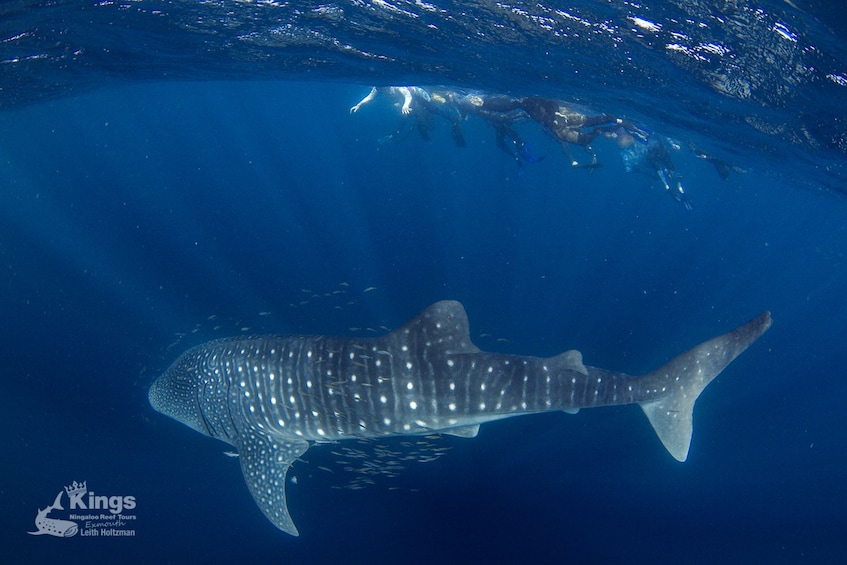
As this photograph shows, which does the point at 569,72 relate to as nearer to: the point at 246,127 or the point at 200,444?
the point at 200,444

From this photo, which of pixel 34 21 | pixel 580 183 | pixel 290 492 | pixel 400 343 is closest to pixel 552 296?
pixel 290 492

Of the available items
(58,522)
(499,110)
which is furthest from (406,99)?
(58,522)

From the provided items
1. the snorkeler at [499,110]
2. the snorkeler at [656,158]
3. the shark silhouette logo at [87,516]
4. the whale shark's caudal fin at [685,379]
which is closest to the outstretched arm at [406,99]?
the snorkeler at [499,110]

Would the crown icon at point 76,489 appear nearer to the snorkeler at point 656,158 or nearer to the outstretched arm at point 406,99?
the outstretched arm at point 406,99

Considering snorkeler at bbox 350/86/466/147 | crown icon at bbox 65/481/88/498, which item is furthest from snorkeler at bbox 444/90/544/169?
crown icon at bbox 65/481/88/498

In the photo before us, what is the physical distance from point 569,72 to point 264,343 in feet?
32.6

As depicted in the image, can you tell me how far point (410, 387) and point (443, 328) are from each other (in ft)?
2.83

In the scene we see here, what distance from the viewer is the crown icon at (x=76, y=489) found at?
11523 millimetres

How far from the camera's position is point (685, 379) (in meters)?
6.72

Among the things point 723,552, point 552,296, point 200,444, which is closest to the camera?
point 200,444

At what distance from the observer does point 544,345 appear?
1505cm

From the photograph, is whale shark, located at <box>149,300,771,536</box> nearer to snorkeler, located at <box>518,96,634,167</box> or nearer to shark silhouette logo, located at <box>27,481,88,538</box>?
shark silhouette logo, located at <box>27,481,88,538</box>

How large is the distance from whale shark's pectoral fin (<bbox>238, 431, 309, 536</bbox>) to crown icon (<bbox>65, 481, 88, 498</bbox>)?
22.6 ft

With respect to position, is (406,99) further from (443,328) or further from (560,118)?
(443,328)
